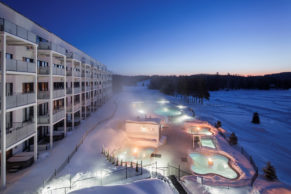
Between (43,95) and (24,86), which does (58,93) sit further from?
(24,86)

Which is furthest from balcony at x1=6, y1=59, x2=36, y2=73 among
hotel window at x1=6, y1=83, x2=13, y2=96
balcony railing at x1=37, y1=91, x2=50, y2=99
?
balcony railing at x1=37, y1=91, x2=50, y2=99

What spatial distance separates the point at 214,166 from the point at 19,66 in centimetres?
2067

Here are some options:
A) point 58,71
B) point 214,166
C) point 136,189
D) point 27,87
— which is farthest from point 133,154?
point 27,87

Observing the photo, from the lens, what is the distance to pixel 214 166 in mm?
17172

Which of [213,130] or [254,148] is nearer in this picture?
[254,148]

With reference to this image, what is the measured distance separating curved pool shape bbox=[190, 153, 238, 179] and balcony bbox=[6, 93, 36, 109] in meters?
16.5

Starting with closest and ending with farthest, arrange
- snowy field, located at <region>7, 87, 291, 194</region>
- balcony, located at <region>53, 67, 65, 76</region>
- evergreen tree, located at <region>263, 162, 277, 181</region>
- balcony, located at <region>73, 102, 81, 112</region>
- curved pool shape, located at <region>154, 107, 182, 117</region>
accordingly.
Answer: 1. snowy field, located at <region>7, 87, 291, 194</region>
2. evergreen tree, located at <region>263, 162, 277, 181</region>
3. balcony, located at <region>53, 67, 65, 76</region>
4. balcony, located at <region>73, 102, 81, 112</region>
5. curved pool shape, located at <region>154, 107, 182, 117</region>

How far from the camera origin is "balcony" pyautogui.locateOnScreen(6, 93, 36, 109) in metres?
10.6

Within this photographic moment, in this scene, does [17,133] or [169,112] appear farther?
[169,112]

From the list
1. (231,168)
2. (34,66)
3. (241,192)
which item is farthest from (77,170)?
(231,168)

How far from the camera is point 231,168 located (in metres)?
16.8

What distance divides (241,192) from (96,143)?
561 inches

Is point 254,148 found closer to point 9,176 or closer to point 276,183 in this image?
point 276,183

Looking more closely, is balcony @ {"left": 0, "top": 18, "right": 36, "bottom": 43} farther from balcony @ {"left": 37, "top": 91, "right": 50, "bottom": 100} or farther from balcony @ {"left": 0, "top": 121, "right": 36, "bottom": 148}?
balcony @ {"left": 0, "top": 121, "right": 36, "bottom": 148}
